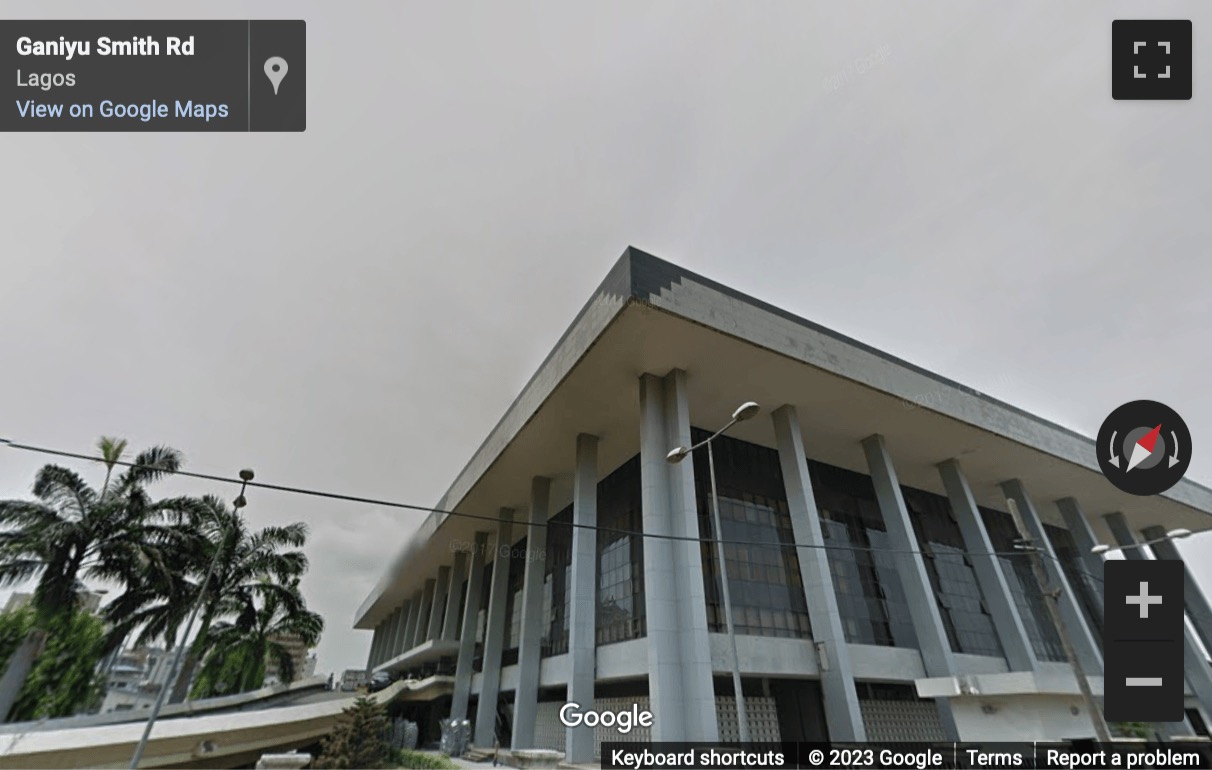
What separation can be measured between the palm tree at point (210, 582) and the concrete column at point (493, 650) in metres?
10.6

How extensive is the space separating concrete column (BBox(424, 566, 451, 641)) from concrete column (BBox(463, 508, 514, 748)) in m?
15.4

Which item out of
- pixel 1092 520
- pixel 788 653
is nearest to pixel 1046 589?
pixel 788 653

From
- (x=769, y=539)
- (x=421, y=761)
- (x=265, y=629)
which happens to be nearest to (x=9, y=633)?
(x=265, y=629)

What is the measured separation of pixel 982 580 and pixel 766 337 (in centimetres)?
A: 1424

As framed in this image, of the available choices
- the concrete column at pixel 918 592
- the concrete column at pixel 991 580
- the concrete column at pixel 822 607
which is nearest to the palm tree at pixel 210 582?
the concrete column at pixel 822 607

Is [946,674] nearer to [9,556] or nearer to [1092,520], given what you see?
[1092,520]

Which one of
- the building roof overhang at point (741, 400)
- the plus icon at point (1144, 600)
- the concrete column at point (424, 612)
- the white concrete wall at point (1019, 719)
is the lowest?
the white concrete wall at point (1019, 719)

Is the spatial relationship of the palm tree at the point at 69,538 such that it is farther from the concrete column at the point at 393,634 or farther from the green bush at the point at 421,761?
the concrete column at the point at 393,634

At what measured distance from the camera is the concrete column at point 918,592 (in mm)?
17797

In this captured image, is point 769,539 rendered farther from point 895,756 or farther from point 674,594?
point 895,756

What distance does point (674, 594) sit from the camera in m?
15.2

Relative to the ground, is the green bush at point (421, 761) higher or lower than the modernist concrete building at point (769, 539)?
lower

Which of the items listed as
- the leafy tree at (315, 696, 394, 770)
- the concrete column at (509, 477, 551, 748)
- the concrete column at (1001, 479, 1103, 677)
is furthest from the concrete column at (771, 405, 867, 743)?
the leafy tree at (315, 696, 394, 770)

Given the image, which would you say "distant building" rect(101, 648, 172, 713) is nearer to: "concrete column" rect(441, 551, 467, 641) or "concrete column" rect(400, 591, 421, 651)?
"concrete column" rect(400, 591, 421, 651)
